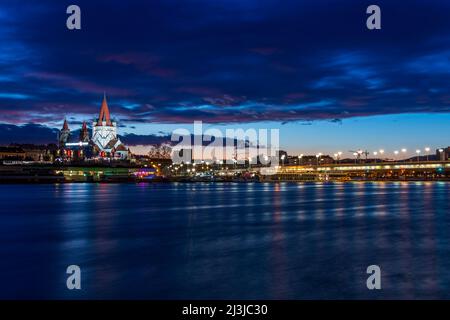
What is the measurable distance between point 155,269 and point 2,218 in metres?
29.4

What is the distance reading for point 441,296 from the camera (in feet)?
50.3

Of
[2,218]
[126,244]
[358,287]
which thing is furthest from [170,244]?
[2,218]

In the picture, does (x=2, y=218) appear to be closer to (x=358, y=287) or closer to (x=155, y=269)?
(x=155, y=269)

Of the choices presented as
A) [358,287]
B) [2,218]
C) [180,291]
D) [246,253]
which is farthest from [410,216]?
[2,218]

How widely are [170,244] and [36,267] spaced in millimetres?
8072

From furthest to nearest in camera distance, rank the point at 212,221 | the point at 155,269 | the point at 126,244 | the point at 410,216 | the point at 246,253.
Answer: the point at 410,216 < the point at 212,221 < the point at 126,244 < the point at 246,253 < the point at 155,269
